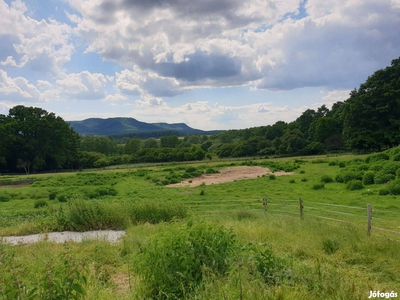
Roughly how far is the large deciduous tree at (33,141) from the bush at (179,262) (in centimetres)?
6669

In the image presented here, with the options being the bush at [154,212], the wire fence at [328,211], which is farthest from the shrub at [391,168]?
the bush at [154,212]

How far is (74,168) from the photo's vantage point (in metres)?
78.1

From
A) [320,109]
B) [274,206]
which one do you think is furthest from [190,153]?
[274,206]

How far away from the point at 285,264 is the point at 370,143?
51.9 m

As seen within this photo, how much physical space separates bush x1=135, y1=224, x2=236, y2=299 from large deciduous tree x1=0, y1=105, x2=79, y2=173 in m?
66.7

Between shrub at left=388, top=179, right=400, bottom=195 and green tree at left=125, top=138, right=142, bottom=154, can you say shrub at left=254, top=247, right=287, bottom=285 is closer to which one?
shrub at left=388, top=179, right=400, bottom=195

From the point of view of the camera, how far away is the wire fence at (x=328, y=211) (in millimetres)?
11117

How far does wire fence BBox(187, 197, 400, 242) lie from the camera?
11117mm

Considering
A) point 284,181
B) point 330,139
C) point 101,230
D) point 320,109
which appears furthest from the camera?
point 320,109

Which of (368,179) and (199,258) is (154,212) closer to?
(199,258)

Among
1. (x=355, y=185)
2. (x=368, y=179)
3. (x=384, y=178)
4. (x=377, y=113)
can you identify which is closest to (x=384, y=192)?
(x=355, y=185)

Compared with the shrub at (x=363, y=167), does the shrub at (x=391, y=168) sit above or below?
above

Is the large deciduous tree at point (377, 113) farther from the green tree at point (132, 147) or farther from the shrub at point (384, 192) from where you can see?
the green tree at point (132, 147)

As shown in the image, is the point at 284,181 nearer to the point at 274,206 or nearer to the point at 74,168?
the point at 274,206
